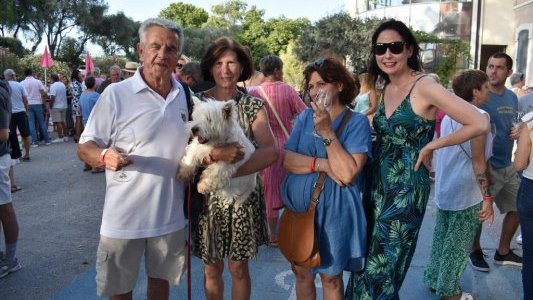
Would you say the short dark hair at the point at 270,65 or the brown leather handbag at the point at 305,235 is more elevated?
the short dark hair at the point at 270,65

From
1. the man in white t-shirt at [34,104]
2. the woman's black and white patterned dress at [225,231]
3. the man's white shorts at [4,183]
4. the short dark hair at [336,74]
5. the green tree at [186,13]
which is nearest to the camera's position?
the short dark hair at [336,74]

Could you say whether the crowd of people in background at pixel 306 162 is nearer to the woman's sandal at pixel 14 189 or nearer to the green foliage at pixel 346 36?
the woman's sandal at pixel 14 189

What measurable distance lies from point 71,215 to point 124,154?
186 inches

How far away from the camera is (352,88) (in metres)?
2.72

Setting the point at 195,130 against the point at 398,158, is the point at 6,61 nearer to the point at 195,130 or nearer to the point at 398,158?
the point at 195,130

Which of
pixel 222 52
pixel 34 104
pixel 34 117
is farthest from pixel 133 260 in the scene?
pixel 34 117

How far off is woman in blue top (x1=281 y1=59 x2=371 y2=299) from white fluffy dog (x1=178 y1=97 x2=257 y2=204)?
→ 0.33 m

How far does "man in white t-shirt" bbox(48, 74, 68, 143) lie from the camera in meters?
13.6

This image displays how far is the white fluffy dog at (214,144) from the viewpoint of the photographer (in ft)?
8.32

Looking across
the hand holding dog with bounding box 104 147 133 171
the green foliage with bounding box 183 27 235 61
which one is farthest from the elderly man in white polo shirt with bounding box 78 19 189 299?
the green foliage with bounding box 183 27 235 61

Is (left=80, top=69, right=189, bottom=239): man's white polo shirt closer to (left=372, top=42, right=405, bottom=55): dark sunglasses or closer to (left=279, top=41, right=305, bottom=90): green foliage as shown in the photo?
(left=372, top=42, right=405, bottom=55): dark sunglasses

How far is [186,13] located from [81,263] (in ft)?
269

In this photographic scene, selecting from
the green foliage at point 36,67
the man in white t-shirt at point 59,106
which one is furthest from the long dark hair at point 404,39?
the green foliage at point 36,67

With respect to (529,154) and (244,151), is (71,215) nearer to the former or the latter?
(244,151)
